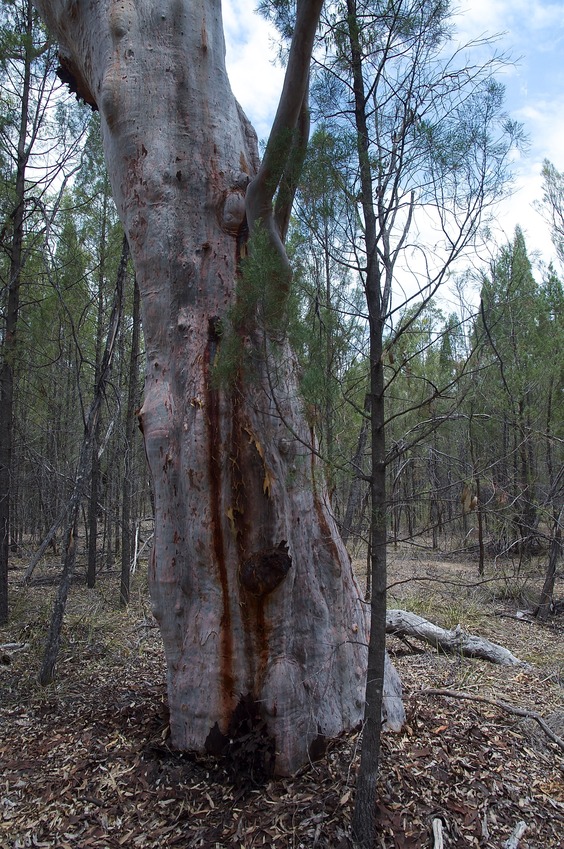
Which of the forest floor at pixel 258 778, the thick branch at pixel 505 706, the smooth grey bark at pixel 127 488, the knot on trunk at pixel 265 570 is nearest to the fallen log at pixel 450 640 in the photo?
the forest floor at pixel 258 778

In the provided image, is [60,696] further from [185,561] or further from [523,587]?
[523,587]

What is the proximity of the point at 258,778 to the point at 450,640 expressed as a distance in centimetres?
278

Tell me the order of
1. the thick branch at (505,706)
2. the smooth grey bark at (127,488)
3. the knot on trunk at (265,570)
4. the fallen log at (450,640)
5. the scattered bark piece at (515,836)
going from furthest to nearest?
the smooth grey bark at (127,488) < the fallen log at (450,640) < the thick branch at (505,706) < the knot on trunk at (265,570) < the scattered bark piece at (515,836)

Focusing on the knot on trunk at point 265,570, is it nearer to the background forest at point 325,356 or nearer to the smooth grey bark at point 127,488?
the background forest at point 325,356

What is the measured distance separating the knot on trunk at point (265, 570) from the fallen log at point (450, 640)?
2.25 metres

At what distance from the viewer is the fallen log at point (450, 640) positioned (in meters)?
4.45

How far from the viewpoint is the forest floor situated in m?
2.14

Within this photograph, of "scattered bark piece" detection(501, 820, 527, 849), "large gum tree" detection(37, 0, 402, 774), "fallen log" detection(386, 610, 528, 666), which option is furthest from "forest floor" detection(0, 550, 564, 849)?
"fallen log" detection(386, 610, 528, 666)

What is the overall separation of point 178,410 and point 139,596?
522cm

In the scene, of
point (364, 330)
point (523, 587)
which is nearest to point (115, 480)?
point (523, 587)

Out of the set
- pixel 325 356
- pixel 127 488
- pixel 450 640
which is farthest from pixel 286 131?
pixel 127 488

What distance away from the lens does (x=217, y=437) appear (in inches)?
101

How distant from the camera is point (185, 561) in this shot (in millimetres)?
2559

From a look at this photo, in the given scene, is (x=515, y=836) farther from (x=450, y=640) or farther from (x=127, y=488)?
(x=127, y=488)
